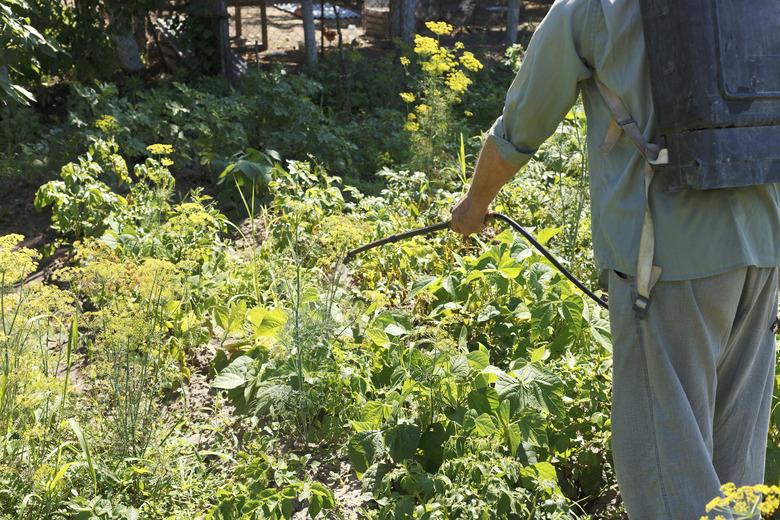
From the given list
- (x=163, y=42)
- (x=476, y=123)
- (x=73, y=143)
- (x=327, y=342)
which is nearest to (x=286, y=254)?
(x=327, y=342)


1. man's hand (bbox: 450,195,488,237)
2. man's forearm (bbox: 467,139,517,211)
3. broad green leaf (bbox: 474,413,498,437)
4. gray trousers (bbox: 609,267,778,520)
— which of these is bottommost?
broad green leaf (bbox: 474,413,498,437)

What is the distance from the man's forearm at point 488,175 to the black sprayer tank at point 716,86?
53 cm

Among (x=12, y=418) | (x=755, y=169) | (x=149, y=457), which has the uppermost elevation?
(x=755, y=169)

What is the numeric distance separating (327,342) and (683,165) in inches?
77.8

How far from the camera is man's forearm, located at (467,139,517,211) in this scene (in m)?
2.74

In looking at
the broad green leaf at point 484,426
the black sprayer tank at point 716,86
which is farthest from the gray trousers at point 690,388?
the broad green leaf at point 484,426

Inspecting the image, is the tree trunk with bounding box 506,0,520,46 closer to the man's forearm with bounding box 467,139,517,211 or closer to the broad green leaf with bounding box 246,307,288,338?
the broad green leaf with bounding box 246,307,288,338

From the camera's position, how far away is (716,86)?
2.28 metres

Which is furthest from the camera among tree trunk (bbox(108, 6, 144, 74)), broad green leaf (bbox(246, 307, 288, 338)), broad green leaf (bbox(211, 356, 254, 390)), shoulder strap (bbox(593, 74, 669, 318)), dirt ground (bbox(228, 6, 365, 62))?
dirt ground (bbox(228, 6, 365, 62))

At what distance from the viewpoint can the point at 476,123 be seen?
9391 mm

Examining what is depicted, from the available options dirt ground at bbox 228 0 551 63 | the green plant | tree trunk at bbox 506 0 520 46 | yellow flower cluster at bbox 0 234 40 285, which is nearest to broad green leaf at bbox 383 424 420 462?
yellow flower cluster at bbox 0 234 40 285

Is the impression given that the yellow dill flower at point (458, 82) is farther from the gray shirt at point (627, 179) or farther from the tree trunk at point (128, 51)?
the tree trunk at point (128, 51)

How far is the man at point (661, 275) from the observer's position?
2404 millimetres

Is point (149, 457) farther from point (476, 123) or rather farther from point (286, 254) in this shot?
point (476, 123)
